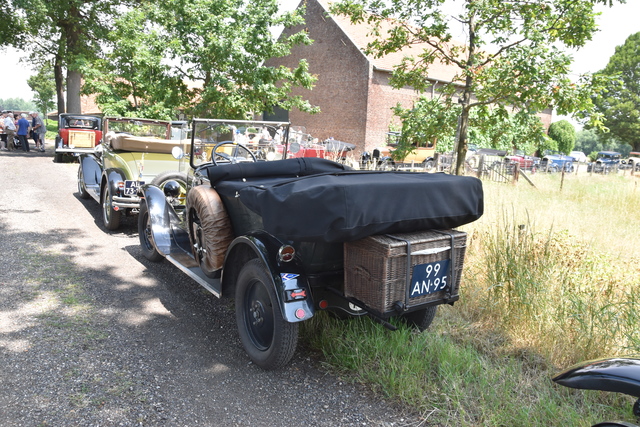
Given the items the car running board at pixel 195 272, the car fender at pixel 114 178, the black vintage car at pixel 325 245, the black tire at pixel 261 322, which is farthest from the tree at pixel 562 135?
the black tire at pixel 261 322

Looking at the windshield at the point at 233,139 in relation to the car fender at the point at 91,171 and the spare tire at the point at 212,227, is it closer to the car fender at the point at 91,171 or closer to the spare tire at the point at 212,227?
→ the spare tire at the point at 212,227

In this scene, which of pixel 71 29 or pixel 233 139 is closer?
pixel 233 139

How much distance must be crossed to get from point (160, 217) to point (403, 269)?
3401 millimetres

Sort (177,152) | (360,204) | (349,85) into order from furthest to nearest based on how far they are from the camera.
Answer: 1. (349,85)
2. (177,152)
3. (360,204)

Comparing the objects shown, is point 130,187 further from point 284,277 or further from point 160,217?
point 284,277

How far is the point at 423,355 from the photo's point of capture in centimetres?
348

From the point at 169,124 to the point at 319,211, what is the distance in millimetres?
7039

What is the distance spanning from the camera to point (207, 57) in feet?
42.7

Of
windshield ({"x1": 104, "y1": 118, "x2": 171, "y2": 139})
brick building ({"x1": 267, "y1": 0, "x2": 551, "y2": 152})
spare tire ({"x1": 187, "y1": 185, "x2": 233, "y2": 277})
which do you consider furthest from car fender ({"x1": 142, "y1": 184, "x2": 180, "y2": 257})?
brick building ({"x1": 267, "y1": 0, "x2": 551, "y2": 152})

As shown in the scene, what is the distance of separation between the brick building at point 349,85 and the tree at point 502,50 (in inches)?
694

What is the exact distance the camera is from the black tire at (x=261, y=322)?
3.20 m

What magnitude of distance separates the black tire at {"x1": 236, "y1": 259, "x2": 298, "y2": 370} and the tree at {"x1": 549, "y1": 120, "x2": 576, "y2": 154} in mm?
42477

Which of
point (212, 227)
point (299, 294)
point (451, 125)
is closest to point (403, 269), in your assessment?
point (299, 294)

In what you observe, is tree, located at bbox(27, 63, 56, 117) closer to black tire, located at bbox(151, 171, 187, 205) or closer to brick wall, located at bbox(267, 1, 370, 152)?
brick wall, located at bbox(267, 1, 370, 152)
